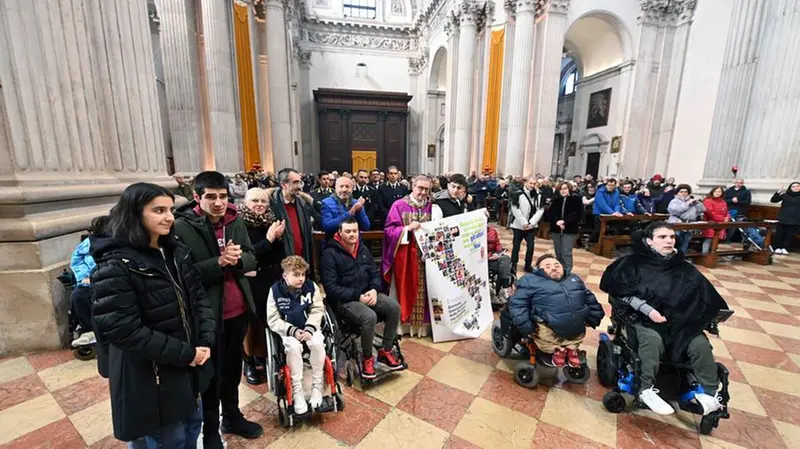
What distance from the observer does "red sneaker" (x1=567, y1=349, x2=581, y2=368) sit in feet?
8.64

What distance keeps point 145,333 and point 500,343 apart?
283 cm

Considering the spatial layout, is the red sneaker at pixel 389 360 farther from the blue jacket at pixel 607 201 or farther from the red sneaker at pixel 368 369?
the blue jacket at pixel 607 201

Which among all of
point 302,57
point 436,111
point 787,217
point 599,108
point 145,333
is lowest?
point 787,217

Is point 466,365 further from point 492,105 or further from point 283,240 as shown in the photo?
point 492,105

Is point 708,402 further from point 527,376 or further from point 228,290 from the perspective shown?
point 228,290

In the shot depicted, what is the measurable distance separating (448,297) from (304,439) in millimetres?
1857

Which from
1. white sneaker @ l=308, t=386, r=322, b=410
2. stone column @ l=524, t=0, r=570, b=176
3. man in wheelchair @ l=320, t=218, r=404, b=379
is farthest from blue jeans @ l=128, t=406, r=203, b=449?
stone column @ l=524, t=0, r=570, b=176

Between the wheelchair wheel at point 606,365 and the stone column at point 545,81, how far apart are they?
11285mm

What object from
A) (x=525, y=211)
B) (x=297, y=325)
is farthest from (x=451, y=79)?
(x=297, y=325)

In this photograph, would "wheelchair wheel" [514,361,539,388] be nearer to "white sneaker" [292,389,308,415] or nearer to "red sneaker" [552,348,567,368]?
"red sneaker" [552,348,567,368]

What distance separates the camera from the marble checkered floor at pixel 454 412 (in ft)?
7.10

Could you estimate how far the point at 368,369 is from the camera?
270cm

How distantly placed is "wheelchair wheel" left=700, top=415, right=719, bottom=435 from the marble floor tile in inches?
45.3

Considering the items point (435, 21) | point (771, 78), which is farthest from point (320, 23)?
point (771, 78)
